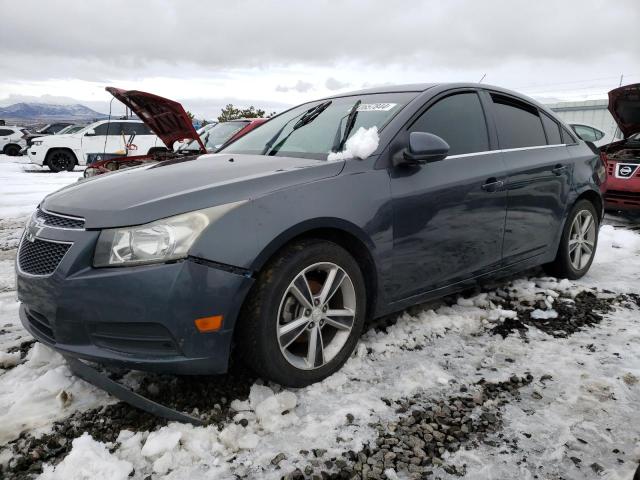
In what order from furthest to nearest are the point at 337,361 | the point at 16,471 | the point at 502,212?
1. the point at 502,212
2. the point at 337,361
3. the point at 16,471

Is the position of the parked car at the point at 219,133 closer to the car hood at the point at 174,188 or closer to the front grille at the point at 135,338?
the car hood at the point at 174,188

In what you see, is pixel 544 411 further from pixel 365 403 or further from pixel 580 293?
pixel 580 293

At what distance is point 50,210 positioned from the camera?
7.68 feet

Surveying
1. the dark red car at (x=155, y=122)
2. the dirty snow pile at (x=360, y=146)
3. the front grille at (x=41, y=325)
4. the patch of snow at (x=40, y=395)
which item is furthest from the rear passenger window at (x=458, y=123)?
the dark red car at (x=155, y=122)

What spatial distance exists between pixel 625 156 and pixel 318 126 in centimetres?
636

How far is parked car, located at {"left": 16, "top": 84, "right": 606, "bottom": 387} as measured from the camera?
2.02 meters

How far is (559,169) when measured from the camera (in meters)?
3.77

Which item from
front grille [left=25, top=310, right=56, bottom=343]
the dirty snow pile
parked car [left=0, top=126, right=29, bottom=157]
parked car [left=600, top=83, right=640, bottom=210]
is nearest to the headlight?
front grille [left=25, top=310, right=56, bottom=343]

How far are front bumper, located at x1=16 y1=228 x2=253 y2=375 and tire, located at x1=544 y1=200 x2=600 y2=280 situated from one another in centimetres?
297

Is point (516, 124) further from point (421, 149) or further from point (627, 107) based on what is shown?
point (627, 107)

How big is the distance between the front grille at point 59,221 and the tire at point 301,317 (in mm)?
802

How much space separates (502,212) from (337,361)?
1.54 metres

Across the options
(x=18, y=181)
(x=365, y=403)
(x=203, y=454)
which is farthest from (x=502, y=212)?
(x=18, y=181)

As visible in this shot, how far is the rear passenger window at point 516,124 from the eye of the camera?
344cm
